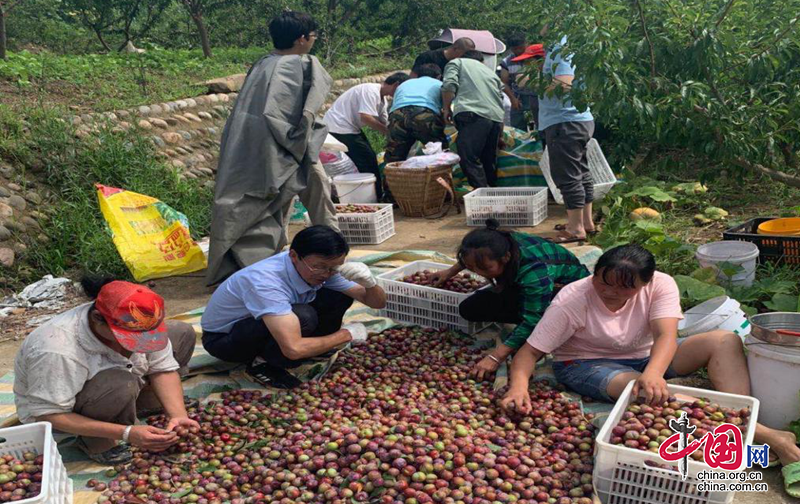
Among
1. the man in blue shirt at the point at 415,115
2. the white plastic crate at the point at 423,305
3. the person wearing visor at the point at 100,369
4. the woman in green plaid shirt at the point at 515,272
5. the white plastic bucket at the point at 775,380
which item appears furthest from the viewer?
the man in blue shirt at the point at 415,115

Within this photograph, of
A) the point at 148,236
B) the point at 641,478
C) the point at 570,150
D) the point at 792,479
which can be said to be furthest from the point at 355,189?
the point at 792,479

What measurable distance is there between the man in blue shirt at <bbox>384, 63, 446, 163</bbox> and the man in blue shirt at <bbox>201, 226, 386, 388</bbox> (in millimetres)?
3459

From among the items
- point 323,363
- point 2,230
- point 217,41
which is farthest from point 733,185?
point 217,41

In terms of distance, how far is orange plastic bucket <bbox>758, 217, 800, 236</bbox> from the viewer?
166 inches

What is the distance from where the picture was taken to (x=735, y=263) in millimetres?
3850

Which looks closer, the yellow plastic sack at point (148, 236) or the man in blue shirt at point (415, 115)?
the yellow plastic sack at point (148, 236)

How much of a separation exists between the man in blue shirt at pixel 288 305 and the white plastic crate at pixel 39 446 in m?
0.95

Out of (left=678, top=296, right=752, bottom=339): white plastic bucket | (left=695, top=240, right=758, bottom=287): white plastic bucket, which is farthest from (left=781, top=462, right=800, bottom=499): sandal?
(left=695, top=240, right=758, bottom=287): white plastic bucket

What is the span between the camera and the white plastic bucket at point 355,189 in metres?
6.52

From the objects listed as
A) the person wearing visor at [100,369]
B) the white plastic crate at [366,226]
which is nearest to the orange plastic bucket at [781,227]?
the white plastic crate at [366,226]

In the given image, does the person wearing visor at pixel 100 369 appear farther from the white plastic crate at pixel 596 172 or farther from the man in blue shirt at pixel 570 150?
the white plastic crate at pixel 596 172

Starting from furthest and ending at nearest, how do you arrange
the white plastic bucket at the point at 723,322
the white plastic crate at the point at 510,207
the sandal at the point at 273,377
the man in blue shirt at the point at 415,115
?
the man in blue shirt at the point at 415,115
the white plastic crate at the point at 510,207
the sandal at the point at 273,377
the white plastic bucket at the point at 723,322

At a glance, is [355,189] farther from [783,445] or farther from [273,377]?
[783,445]

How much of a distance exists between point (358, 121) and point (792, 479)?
5254 mm
